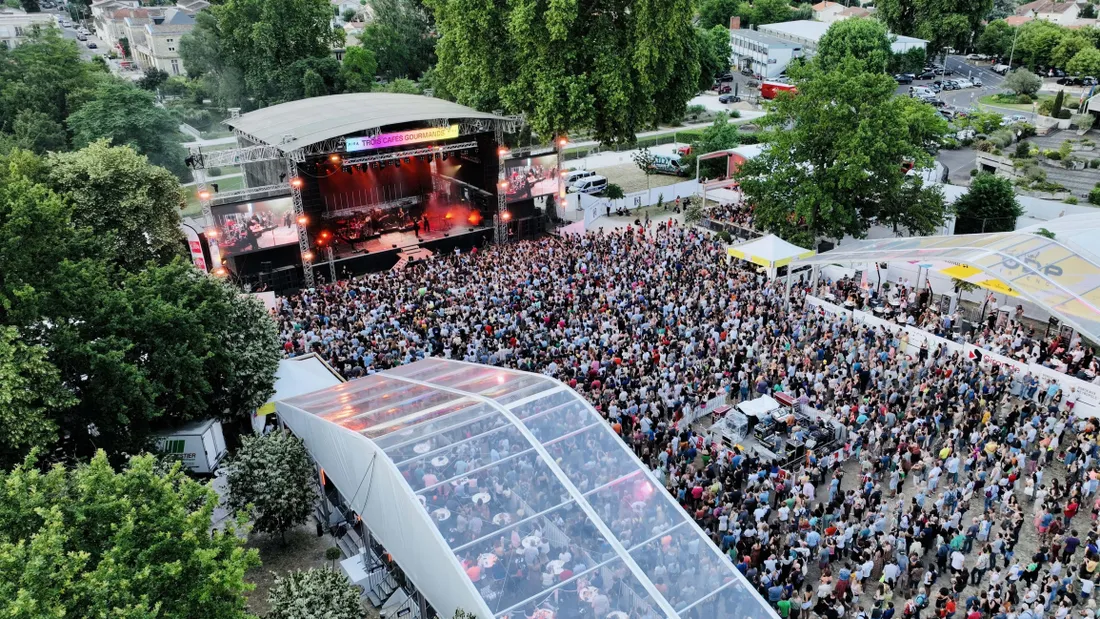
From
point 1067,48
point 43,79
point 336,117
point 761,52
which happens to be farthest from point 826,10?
point 336,117

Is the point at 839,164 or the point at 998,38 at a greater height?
the point at 839,164

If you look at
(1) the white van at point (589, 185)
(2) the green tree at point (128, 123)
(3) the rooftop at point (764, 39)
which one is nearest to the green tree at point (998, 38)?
(3) the rooftop at point (764, 39)

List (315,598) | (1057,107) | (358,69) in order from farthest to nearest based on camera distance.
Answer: (358,69) < (1057,107) < (315,598)

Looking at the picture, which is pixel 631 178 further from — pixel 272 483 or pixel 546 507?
pixel 546 507

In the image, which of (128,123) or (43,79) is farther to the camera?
(43,79)

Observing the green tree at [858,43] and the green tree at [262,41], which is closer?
the green tree at [262,41]

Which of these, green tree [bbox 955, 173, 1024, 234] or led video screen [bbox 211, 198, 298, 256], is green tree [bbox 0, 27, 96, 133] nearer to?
led video screen [bbox 211, 198, 298, 256]

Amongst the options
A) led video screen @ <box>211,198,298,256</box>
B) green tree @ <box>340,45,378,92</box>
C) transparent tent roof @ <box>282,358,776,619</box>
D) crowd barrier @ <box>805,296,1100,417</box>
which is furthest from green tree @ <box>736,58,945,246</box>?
green tree @ <box>340,45,378,92</box>

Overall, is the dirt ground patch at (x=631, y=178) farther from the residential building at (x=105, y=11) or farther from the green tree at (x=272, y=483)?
the residential building at (x=105, y=11)
